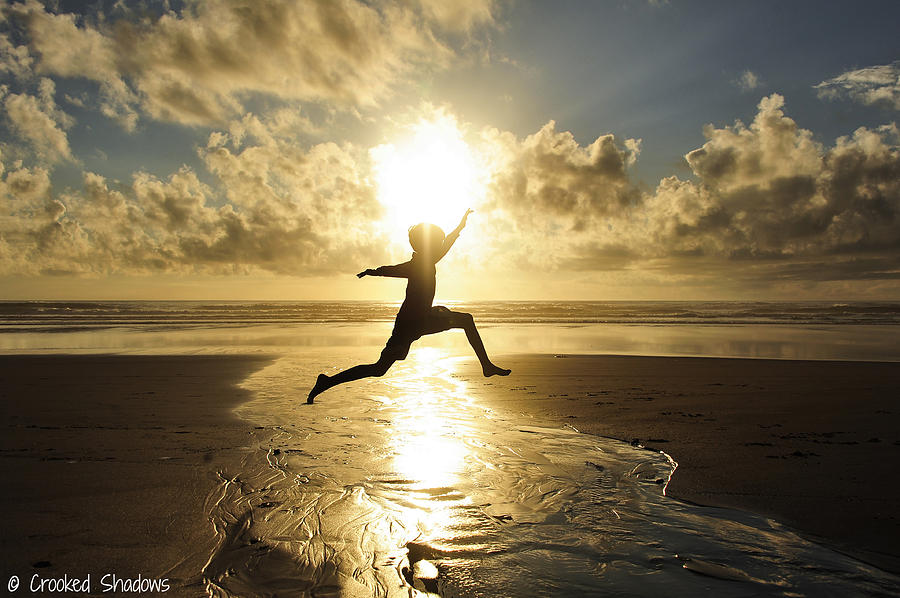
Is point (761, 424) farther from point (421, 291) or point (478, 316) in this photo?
point (478, 316)

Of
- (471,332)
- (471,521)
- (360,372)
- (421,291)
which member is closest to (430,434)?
(360,372)

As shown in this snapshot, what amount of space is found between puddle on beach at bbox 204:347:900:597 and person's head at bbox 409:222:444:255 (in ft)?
8.48

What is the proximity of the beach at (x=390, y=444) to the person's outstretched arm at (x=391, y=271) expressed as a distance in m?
2.28

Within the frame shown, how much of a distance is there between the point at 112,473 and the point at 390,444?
3257 mm

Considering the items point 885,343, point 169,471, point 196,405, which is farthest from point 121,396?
point 885,343

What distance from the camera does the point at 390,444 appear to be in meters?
7.18

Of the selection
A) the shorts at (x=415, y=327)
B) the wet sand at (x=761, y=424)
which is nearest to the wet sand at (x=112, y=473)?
the shorts at (x=415, y=327)

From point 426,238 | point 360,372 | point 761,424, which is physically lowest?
point 761,424

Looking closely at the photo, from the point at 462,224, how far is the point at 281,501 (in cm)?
353

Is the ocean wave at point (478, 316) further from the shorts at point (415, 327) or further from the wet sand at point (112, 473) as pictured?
the shorts at point (415, 327)

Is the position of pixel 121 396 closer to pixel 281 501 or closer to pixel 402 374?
pixel 402 374

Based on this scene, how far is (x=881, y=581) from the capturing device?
12.3 feet

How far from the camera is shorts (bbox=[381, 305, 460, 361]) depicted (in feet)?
19.8

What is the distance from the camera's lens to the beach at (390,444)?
14.4 feet
